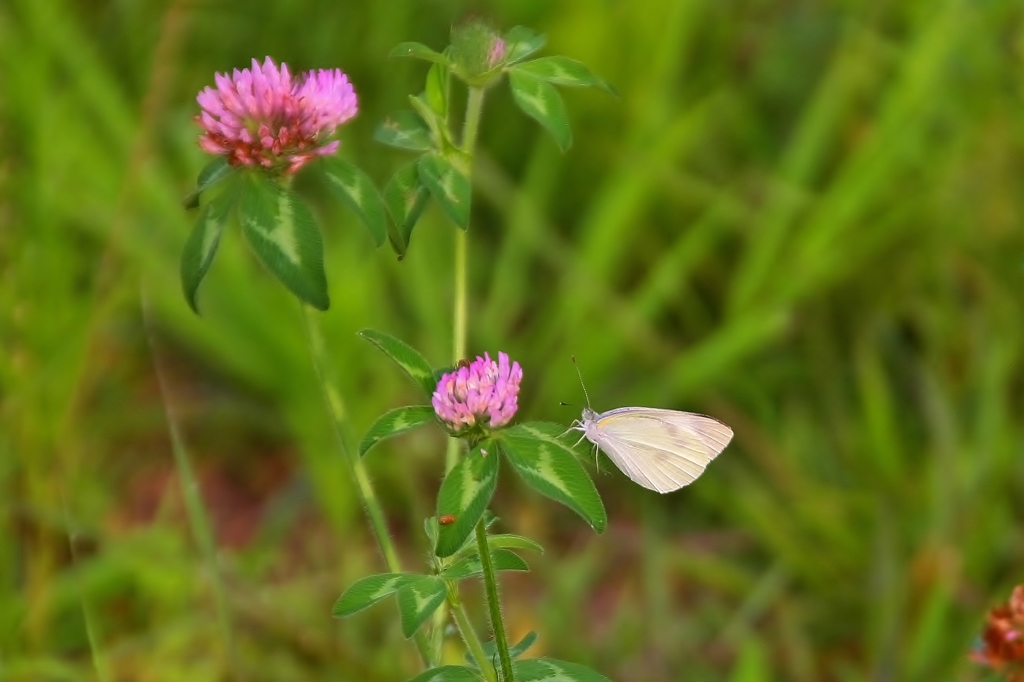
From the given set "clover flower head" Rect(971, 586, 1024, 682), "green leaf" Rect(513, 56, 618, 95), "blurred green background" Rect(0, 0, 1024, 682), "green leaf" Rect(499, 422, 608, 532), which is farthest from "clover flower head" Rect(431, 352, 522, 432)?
"blurred green background" Rect(0, 0, 1024, 682)

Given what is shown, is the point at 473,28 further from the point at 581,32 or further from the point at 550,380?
the point at 581,32

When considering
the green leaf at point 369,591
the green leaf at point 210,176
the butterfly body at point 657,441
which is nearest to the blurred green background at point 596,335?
the butterfly body at point 657,441

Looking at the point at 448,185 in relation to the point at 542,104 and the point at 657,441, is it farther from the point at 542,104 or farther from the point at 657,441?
the point at 657,441

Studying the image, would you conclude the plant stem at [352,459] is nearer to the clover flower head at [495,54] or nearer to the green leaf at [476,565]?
the green leaf at [476,565]

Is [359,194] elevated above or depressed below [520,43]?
below

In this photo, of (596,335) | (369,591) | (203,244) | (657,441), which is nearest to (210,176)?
(203,244)

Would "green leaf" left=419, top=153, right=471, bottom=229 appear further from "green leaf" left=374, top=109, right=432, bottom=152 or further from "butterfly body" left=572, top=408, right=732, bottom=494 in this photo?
"butterfly body" left=572, top=408, right=732, bottom=494

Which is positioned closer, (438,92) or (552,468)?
(552,468)
